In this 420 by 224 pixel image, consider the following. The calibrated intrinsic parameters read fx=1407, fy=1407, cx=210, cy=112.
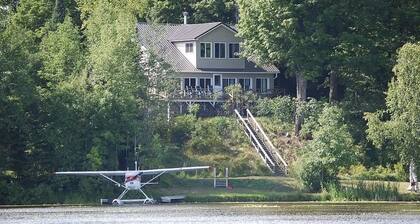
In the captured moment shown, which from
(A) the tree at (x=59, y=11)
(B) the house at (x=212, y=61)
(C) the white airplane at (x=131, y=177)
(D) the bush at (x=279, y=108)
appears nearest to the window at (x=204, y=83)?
(B) the house at (x=212, y=61)

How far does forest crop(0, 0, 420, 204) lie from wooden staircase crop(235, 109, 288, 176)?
68 cm

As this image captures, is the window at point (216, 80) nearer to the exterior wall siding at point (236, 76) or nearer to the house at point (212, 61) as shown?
the house at point (212, 61)

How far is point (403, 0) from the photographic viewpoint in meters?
76.6

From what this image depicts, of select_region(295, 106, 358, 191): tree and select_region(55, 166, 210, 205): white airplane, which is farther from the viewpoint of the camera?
select_region(295, 106, 358, 191): tree

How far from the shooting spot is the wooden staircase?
71.1m

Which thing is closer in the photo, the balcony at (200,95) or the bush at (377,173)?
the bush at (377,173)

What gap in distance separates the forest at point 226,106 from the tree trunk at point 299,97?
0.08 m

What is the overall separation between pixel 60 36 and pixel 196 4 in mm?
16995

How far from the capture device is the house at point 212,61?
273 ft

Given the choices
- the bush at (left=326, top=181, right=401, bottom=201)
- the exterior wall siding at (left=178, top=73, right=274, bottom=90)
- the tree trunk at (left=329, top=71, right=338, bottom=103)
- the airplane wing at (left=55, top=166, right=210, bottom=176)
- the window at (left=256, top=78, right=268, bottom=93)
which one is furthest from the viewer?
the window at (left=256, top=78, right=268, bottom=93)

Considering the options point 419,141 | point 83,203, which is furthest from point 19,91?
point 419,141

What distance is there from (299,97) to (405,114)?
14056 millimetres

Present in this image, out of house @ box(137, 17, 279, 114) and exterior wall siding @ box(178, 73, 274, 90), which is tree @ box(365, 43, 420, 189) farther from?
exterior wall siding @ box(178, 73, 274, 90)

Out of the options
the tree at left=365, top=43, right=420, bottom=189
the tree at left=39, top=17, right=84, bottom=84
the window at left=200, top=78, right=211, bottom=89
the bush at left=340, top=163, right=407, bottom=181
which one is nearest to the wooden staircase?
the bush at left=340, top=163, right=407, bottom=181
